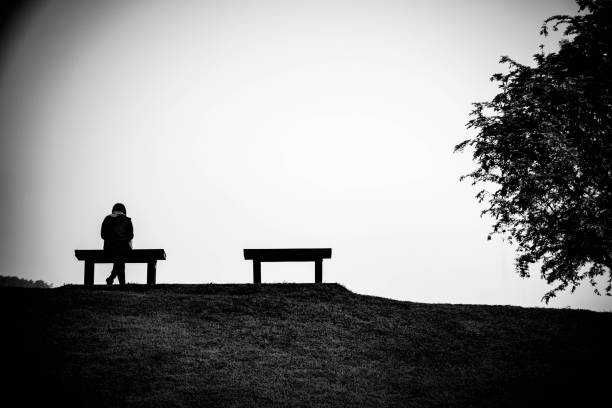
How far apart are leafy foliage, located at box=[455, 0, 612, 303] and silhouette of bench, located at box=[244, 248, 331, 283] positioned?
6.31m

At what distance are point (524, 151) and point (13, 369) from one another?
14498 millimetres

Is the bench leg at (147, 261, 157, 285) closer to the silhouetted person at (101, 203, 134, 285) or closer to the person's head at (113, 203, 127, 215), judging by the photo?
the silhouetted person at (101, 203, 134, 285)

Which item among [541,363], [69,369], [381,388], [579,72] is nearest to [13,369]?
[69,369]

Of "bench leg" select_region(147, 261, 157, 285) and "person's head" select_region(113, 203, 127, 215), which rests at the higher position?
"person's head" select_region(113, 203, 127, 215)

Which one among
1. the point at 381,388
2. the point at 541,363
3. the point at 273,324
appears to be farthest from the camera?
the point at 273,324

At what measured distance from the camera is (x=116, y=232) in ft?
43.2

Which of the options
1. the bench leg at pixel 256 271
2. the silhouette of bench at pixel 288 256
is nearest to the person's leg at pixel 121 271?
the silhouette of bench at pixel 288 256

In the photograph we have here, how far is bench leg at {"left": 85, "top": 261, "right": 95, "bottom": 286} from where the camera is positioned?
1347 centimetres

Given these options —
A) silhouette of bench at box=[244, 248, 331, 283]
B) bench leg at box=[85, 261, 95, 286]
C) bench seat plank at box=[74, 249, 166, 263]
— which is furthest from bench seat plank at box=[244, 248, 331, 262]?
bench leg at box=[85, 261, 95, 286]

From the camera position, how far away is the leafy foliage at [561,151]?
1394cm

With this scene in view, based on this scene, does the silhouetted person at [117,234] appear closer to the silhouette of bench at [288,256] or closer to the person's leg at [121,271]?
the person's leg at [121,271]

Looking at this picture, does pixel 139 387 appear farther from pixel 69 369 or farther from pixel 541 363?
pixel 541 363

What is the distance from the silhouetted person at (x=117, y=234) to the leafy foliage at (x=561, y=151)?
37.5 feet

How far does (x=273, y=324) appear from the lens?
10742mm
